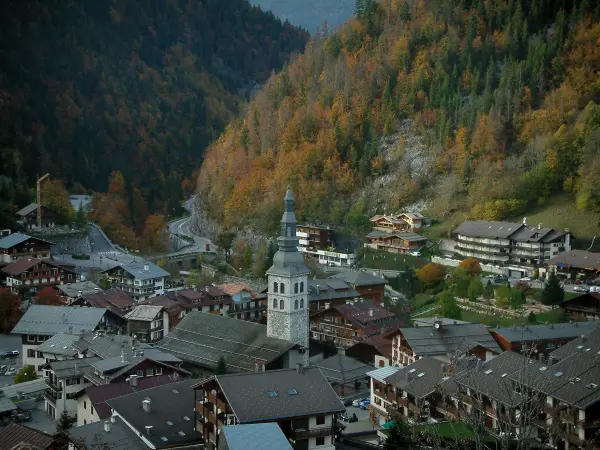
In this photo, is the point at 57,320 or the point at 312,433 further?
the point at 57,320

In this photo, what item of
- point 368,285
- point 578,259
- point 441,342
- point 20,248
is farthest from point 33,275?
point 578,259

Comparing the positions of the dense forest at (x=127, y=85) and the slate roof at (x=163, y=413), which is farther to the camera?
the dense forest at (x=127, y=85)

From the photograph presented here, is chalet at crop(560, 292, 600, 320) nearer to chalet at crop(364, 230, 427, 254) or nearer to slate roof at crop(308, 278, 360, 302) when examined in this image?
slate roof at crop(308, 278, 360, 302)

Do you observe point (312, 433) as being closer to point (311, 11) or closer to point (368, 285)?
point (368, 285)

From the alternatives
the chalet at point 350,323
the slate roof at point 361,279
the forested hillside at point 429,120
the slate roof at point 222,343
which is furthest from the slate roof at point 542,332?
the forested hillside at point 429,120

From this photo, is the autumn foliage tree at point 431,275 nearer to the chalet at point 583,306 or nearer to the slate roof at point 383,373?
the chalet at point 583,306

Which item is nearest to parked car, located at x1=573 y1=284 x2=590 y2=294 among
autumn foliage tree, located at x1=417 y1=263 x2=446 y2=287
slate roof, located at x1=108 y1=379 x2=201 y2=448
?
autumn foliage tree, located at x1=417 y1=263 x2=446 y2=287
